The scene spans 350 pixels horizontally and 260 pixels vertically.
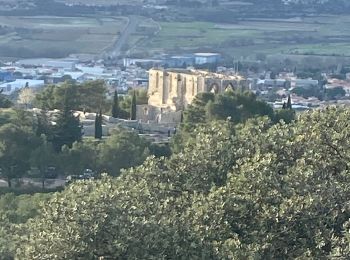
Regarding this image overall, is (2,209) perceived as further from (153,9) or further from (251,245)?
(153,9)

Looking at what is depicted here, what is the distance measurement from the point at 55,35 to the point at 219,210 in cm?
6426

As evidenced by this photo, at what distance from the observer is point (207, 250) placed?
442 inches

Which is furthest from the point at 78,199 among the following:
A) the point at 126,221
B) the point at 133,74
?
the point at 133,74

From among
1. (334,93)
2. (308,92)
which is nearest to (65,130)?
(308,92)

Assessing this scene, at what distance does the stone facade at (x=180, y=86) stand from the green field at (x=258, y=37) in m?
35.3

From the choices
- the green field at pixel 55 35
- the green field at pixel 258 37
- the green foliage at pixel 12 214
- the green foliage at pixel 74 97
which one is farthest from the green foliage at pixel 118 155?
the green field at pixel 258 37

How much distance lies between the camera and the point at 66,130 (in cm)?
2683

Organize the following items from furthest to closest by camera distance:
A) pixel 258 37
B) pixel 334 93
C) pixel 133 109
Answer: pixel 258 37 → pixel 334 93 → pixel 133 109

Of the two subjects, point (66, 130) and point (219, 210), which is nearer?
point (219, 210)

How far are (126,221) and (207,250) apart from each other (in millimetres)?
825

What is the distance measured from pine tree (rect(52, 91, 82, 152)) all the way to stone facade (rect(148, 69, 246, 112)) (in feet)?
23.9

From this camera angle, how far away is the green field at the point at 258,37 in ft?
237

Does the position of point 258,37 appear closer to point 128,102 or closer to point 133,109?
point 128,102

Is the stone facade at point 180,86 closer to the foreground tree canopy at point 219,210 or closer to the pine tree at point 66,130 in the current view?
the pine tree at point 66,130
